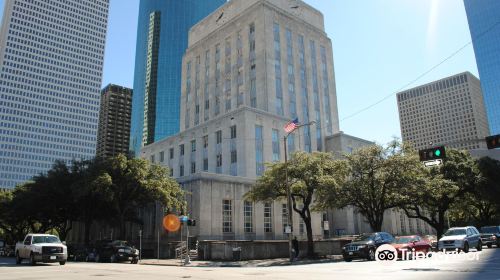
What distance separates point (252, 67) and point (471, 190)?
43.7 meters

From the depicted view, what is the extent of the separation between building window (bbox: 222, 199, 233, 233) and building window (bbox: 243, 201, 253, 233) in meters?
1.94

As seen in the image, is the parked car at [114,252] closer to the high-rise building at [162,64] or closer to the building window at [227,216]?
the building window at [227,216]

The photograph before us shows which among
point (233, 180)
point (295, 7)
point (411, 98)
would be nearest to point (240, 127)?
point (233, 180)

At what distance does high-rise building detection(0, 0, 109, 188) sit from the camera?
167 metres

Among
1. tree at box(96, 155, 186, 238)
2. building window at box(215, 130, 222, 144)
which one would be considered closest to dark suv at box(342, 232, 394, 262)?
tree at box(96, 155, 186, 238)

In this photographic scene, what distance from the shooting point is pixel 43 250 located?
24250 mm

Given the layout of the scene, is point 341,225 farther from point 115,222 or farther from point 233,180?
point 115,222

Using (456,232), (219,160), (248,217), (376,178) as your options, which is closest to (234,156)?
(219,160)

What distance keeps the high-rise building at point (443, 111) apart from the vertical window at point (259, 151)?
49.8 metres

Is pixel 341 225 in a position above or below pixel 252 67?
below

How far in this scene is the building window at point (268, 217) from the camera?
49.2 meters

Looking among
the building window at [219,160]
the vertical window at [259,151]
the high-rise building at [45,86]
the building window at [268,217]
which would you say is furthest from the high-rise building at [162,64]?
the building window at [268,217]

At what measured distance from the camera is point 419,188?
3459 centimetres

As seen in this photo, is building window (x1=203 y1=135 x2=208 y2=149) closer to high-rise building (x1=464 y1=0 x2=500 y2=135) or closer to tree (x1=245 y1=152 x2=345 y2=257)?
tree (x1=245 y1=152 x2=345 y2=257)
